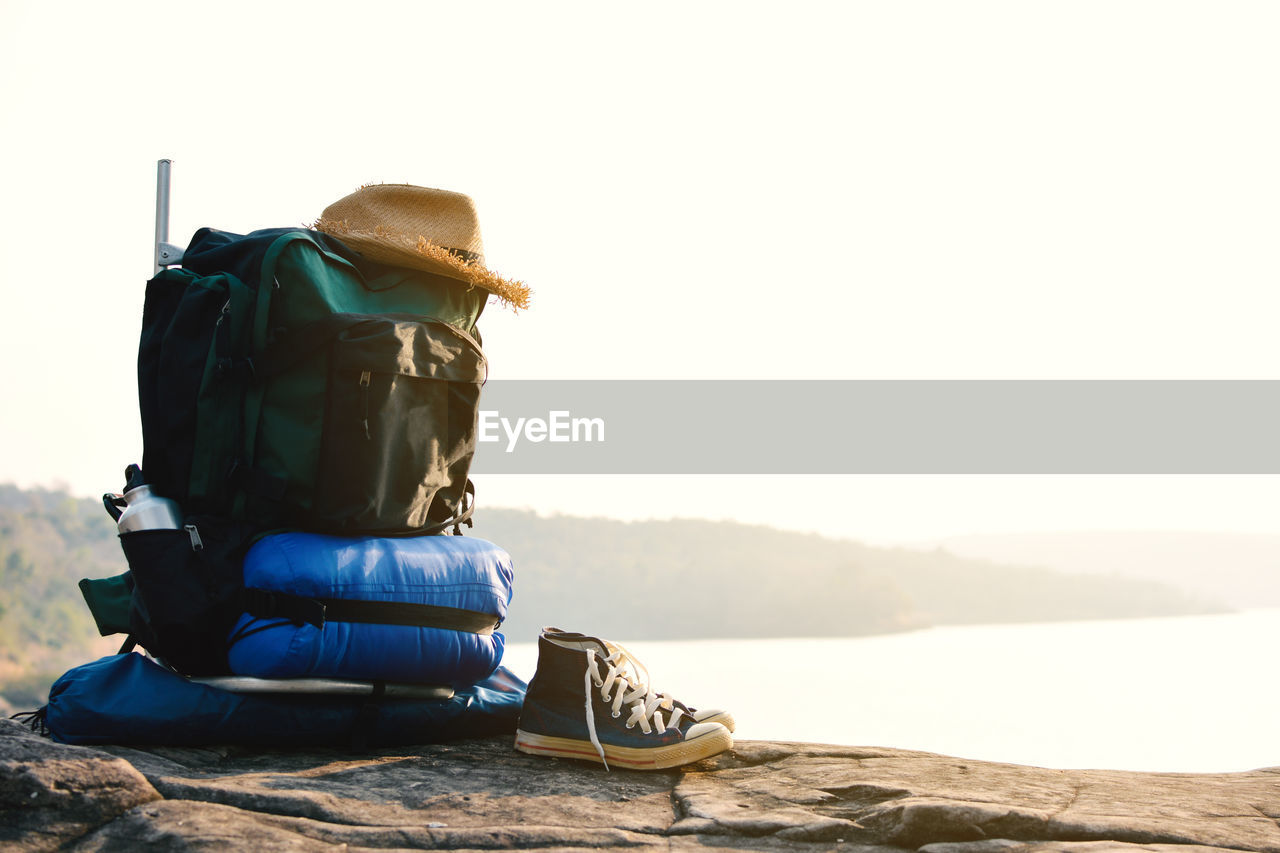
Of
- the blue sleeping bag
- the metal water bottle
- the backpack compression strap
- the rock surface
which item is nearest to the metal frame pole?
the metal water bottle

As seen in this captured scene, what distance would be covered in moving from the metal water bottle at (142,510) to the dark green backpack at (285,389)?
5cm

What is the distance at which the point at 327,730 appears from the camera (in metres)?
2.51

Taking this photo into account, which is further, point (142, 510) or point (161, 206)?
point (161, 206)

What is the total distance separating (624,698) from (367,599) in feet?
2.26

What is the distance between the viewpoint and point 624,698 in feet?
8.19

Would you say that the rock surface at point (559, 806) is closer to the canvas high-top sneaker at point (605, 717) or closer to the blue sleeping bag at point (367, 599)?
the canvas high-top sneaker at point (605, 717)

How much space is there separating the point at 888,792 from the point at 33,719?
2076 mm

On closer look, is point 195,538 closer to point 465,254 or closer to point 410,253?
point 410,253

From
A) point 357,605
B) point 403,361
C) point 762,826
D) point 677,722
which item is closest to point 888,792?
point 762,826

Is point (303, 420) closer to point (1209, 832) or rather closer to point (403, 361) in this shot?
point (403, 361)

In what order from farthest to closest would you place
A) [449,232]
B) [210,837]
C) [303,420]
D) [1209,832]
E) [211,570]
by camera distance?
[449,232] < [303,420] < [211,570] < [1209,832] < [210,837]

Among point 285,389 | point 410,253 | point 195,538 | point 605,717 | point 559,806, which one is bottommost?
point 559,806

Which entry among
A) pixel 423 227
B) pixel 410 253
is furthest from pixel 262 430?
pixel 423 227

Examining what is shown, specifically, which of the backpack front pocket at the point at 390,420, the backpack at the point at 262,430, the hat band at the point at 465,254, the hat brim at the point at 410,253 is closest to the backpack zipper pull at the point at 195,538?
the backpack at the point at 262,430
